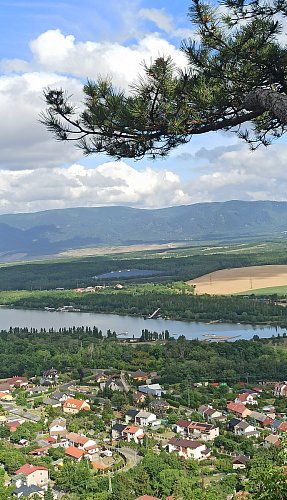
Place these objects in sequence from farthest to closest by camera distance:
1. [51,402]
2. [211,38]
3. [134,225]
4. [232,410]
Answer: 1. [134,225]
2. [51,402]
3. [232,410]
4. [211,38]

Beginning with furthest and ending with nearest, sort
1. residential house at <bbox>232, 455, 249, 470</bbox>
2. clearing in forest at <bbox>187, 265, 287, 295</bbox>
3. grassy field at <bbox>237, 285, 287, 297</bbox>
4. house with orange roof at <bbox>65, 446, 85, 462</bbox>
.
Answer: clearing in forest at <bbox>187, 265, 287, 295</bbox> → grassy field at <bbox>237, 285, 287, 297</bbox> → house with orange roof at <bbox>65, 446, 85, 462</bbox> → residential house at <bbox>232, 455, 249, 470</bbox>

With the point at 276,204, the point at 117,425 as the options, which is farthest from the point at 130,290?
the point at 276,204

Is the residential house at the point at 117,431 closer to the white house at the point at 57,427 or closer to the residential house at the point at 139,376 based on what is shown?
the white house at the point at 57,427

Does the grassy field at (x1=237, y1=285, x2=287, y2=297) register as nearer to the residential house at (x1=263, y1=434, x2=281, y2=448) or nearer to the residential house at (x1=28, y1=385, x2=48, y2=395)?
the residential house at (x1=28, y1=385, x2=48, y2=395)

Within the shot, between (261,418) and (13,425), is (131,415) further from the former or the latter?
(261,418)

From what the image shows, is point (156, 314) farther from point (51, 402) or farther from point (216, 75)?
point (216, 75)

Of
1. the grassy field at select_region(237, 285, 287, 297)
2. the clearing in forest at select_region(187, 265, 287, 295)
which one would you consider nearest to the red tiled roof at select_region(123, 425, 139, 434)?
the grassy field at select_region(237, 285, 287, 297)

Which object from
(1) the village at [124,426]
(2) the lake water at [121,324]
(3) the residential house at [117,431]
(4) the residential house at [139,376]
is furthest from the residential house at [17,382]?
(2) the lake water at [121,324]
